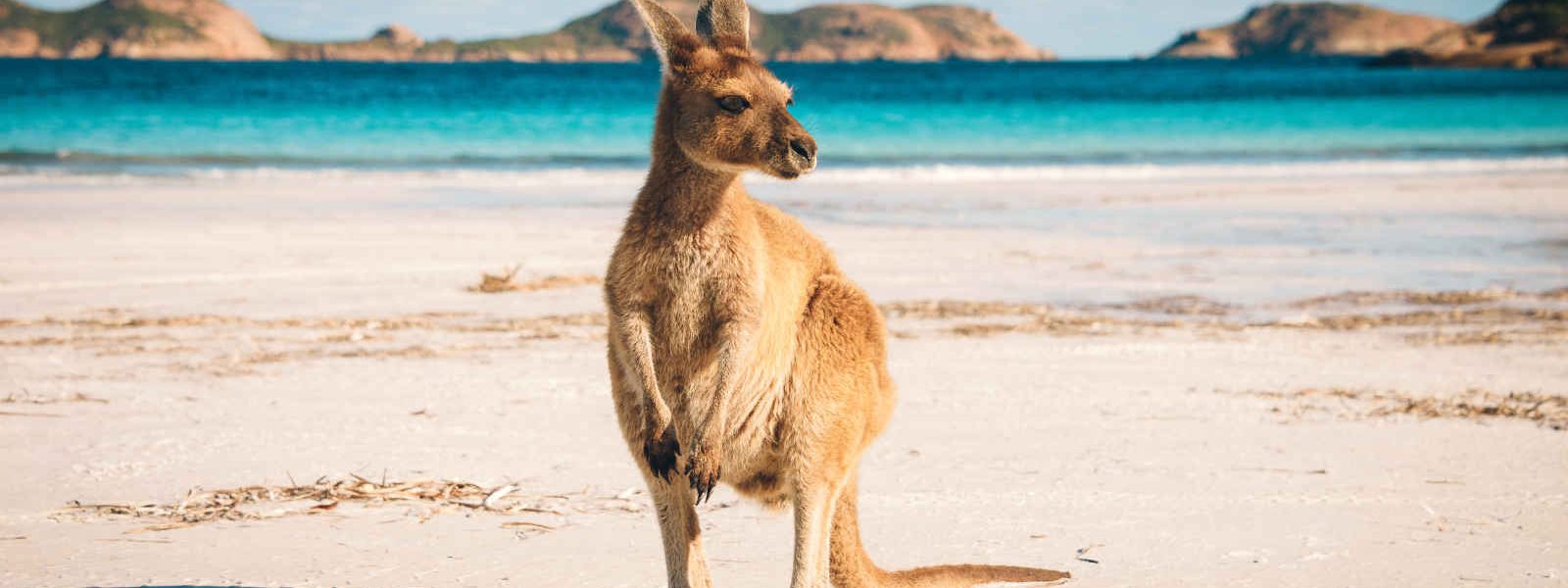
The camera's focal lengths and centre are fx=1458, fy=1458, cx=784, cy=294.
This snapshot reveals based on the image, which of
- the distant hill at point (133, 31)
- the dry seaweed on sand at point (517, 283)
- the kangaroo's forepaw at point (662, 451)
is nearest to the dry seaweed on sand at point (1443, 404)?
the kangaroo's forepaw at point (662, 451)

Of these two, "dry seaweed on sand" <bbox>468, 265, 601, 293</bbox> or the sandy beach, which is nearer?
the sandy beach

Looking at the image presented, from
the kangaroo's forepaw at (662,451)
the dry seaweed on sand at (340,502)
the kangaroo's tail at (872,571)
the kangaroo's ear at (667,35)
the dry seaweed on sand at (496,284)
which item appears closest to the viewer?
the kangaroo's forepaw at (662,451)

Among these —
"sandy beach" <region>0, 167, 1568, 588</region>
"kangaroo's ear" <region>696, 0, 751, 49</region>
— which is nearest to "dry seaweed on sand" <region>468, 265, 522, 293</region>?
"sandy beach" <region>0, 167, 1568, 588</region>

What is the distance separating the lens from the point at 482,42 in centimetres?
12075

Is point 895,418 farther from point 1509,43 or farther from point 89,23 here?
point 89,23

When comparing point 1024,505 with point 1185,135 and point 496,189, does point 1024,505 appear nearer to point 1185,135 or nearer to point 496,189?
point 496,189

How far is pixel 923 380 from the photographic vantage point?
6.08 metres

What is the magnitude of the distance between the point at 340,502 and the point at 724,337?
164 centimetres

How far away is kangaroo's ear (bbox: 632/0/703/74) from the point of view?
3.13m

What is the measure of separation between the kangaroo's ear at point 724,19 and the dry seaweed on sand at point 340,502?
4.87 feet

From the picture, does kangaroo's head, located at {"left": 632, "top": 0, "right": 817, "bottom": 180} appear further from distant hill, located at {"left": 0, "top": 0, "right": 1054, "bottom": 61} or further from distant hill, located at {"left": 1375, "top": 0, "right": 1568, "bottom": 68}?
distant hill, located at {"left": 1375, "top": 0, "right": 1568, "bottom": 68}

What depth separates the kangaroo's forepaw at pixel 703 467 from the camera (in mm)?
3064

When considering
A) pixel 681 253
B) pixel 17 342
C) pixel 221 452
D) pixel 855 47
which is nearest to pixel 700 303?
pixel 681 253

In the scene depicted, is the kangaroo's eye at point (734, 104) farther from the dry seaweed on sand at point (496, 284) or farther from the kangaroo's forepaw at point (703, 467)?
the dry seaweed on sand at point (496, 284)
